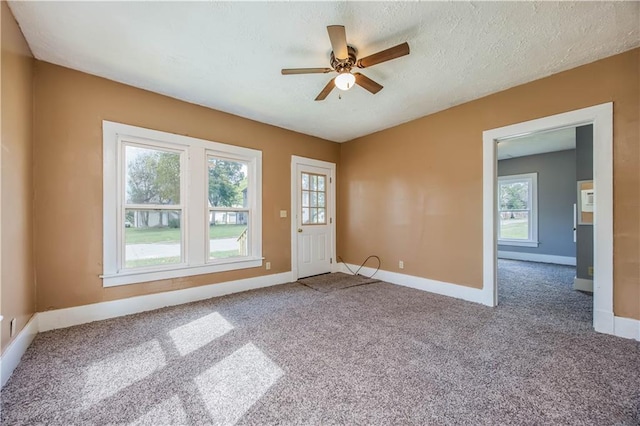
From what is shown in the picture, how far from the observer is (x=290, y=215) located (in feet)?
14.8

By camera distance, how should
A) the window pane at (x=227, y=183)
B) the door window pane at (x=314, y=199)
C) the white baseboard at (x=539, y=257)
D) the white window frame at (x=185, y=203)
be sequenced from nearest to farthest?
the white window frame at (x=185, y=203) → the window pane at (x=227, y=183) → the door window pane at (x=314, y=199) → the white baseboard at (x=539, y=257)

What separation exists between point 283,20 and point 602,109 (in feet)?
10.2

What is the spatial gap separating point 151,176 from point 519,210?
26.7 ft

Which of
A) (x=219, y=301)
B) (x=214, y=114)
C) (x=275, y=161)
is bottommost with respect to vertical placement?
(x=219, y=301)

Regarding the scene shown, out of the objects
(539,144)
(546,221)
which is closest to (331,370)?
(539,144)

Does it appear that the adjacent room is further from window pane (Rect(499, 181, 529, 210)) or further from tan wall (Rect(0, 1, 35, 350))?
A: window pane (Rect(499, 181, 529, 210))

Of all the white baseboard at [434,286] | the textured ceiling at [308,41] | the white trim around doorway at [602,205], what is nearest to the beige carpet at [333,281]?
the white baseboard at [434,286]

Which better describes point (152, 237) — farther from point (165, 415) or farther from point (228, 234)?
point (165, 415)

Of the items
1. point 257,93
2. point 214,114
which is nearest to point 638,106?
point 257,93

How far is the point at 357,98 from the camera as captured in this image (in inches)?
131

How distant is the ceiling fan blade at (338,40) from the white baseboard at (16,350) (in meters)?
3.17

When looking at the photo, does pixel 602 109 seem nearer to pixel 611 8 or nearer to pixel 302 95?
pixel 611 8

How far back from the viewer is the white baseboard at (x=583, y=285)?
3.82 metres

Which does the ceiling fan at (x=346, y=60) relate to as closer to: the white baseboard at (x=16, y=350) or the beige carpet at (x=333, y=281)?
the beige carpet at (x=333, y=281)
